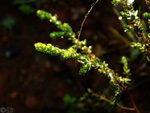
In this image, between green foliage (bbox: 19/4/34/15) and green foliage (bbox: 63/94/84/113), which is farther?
green foliage (bbox: 19/4/34/15)

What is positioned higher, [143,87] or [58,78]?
[58,78]

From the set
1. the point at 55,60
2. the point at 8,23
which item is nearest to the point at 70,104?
the point at 55,60

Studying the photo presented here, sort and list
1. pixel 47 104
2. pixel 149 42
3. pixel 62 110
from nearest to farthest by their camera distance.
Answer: pixel 149 42 < pixel 62 110 < pixel 47 104

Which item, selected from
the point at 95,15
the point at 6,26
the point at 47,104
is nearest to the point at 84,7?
the point at 95,15

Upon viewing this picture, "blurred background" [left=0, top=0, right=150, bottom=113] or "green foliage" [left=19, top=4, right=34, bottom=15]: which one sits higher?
"green foliage" [left=19, top=4, right=34, bottom=15]

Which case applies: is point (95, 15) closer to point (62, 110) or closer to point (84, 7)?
point (84, 7)

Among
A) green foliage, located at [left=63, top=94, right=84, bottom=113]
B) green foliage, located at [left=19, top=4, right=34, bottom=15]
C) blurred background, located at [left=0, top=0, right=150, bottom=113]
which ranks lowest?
green foliage, located at [left=63, top=94, right=84, bottom=113]

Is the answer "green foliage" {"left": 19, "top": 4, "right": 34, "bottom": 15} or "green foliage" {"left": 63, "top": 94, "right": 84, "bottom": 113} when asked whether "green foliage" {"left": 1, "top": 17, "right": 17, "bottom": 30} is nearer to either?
"green foliage" {"left": 19, "top": 4, "right": 34, "bottom": 15}

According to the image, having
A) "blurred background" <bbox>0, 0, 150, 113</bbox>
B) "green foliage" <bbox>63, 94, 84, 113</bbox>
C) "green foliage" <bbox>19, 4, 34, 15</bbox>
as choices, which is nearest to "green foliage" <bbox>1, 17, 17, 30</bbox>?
"blurred background" <bbox>0, 0, 150, 113</bbox>
